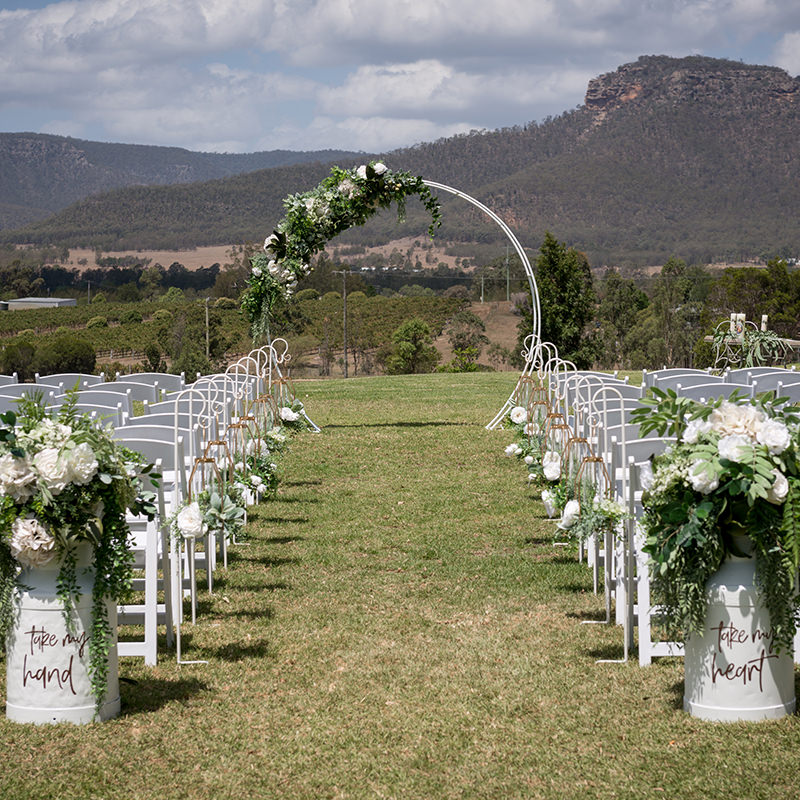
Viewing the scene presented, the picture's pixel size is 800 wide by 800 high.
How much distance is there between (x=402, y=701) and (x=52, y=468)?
176 centimetres

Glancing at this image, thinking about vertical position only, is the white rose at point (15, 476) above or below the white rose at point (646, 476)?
above

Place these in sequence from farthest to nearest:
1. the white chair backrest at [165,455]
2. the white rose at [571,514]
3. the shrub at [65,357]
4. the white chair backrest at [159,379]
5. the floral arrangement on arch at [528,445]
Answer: the shrub at [65,357] → the white chair backrest at [159,379] → the floral arrangement on arch at [528,445] → the white chair backrest at [165,455] → the white rose at [571,514]

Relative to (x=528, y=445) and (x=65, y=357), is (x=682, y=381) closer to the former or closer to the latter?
(x=528, y=445)

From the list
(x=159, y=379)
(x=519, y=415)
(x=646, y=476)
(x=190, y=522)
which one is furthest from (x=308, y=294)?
(x=646, y=476)

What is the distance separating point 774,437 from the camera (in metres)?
3.95

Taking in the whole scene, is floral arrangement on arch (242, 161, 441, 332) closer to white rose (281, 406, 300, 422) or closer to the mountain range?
white rose (281, 406, 300, 422)

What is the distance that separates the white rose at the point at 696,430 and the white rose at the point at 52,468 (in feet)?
7.60

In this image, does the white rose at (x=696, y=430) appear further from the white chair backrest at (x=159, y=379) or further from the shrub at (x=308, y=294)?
the shrub at (x=308, y=294)

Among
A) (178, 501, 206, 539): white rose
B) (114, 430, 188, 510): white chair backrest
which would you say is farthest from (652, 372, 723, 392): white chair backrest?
(178, 501, 206, 539): white rose

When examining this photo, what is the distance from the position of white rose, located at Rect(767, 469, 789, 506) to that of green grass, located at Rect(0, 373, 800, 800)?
2.93 ft

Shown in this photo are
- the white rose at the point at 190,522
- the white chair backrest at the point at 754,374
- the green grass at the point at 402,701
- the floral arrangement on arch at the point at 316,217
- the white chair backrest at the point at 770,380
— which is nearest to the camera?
the green grass at the point at 402,701

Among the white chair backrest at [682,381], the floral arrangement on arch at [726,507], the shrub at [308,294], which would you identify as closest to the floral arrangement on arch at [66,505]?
the floral arrangement on arch at [726,507]

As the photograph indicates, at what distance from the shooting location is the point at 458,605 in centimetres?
629

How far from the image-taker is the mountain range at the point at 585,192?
100 metres
